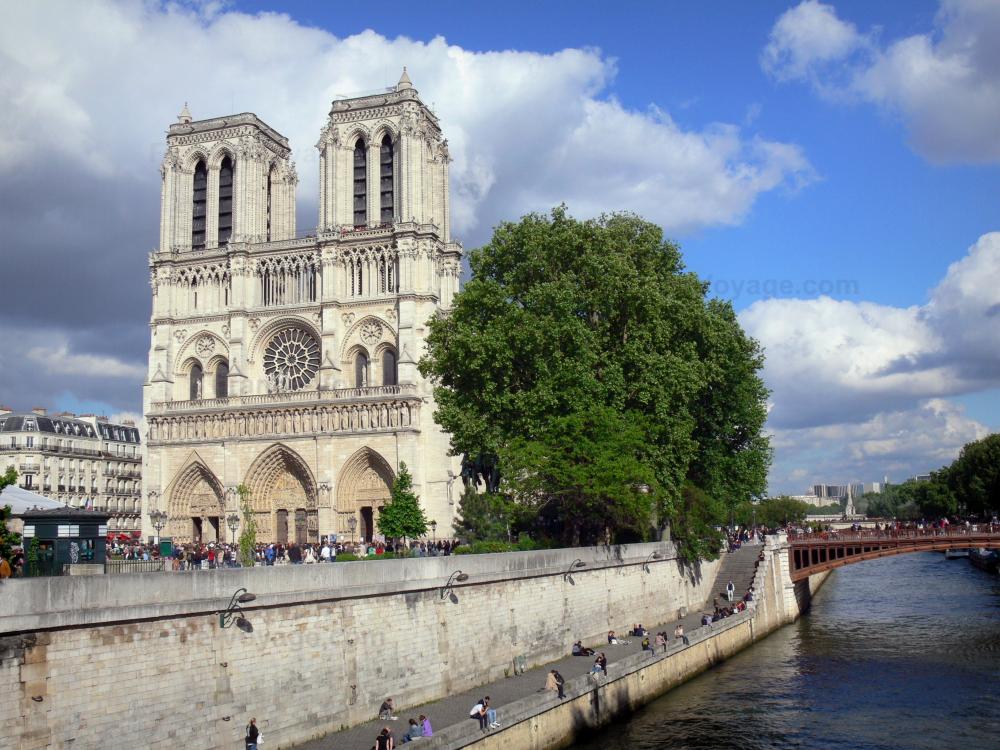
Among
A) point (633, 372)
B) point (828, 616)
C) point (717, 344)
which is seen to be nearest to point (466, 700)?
point (633, 372)

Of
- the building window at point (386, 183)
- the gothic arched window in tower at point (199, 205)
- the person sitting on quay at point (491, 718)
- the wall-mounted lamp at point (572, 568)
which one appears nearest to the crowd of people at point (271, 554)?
the wall-mounted lamp at point (572, 568)

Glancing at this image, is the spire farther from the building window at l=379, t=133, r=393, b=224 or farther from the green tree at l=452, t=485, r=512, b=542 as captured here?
the green tree at l=452, t=485, r=512, b=542

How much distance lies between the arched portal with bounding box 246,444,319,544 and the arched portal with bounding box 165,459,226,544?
93.2 inches

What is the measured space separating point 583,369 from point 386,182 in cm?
2800

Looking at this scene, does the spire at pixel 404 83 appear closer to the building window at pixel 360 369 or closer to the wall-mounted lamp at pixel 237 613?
the building window at pixel 360 369

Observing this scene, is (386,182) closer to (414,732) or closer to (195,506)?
(195,506)

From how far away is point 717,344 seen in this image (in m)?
Answer: 38.8

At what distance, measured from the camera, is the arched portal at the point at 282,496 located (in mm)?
54688

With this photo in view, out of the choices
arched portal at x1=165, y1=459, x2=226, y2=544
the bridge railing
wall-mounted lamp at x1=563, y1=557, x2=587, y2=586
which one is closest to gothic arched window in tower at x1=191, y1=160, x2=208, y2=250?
arched portal at x1=165, y1=459, x2=226, y2=544

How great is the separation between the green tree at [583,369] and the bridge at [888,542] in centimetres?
968

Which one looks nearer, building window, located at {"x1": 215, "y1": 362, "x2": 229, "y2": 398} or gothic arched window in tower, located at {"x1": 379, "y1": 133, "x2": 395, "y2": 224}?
gothic arched window in tower, located at {"x1": 379, "y1": 133, "x2": 395, "y2": 224}

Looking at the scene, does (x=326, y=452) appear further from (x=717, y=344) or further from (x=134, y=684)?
(x=134, y=684)

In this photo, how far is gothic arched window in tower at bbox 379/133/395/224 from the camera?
57625 mm

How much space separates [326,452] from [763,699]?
3179 cm
